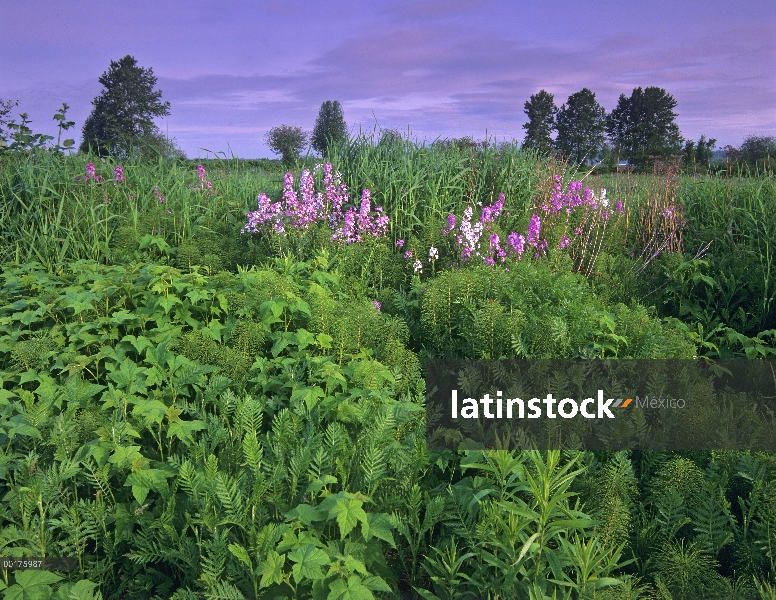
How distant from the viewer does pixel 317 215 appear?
21.1 feet

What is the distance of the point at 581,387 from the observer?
314 cm

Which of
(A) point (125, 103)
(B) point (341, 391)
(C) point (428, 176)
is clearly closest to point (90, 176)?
(C) point (428, 176)

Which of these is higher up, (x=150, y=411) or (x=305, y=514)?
(x=150, y=411)

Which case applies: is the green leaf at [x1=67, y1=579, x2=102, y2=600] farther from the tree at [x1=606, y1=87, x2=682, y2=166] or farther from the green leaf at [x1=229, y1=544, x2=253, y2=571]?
the tree at [x1=606, y1=87, x2=682, y2=166]

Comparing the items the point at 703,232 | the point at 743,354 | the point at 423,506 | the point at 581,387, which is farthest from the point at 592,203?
the point at 423,506

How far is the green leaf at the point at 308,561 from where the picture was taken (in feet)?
6.39

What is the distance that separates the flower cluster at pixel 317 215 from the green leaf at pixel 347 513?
4144 mm

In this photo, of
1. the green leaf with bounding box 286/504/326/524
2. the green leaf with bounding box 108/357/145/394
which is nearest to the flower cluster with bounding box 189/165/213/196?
→ the green leaf with bounding box 108/357/145/394

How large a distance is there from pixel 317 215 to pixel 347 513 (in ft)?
15.4

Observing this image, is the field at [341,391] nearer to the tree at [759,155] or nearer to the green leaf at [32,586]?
the green leaf at [32,586]

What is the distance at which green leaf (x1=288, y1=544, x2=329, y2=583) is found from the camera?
6.39 ft

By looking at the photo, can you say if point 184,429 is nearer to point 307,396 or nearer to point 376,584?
point 307,396

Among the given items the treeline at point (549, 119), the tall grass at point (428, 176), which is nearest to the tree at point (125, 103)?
the treeline at point (549, 119)

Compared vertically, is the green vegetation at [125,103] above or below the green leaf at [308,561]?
above
